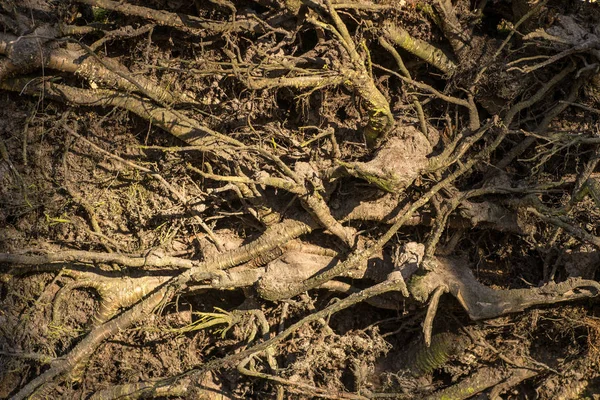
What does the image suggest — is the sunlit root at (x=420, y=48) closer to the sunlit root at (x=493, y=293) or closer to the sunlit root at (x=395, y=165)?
the sunlit root at (x=395, y=165)

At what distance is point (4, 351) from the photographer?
3.82 m

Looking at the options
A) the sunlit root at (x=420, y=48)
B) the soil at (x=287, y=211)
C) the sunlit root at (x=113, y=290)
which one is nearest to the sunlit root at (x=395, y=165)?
the soil at (x=287, y=211)

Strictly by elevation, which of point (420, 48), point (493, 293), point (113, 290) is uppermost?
point (420, 48)

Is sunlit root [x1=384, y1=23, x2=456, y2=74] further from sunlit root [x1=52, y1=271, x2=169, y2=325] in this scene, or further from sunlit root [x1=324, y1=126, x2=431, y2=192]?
sunlit root [x1=52, y1=271, x2=169, y2=325]

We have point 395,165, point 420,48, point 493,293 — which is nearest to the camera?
point 395,165

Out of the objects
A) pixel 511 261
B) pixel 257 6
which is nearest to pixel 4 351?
pixel 257 6

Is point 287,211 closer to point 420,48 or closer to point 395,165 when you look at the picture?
point 395,165

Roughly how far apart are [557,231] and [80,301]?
2948 millimetres

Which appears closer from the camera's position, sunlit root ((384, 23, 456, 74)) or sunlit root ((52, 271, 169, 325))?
sunlit root ((384, 23, 456, 74))

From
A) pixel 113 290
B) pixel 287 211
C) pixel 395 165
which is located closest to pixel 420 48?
pixel 395 165

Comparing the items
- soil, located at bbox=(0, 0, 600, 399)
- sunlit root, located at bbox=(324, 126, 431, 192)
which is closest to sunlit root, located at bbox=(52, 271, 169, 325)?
soil, located at bbox=(0, 0, 600, 399)

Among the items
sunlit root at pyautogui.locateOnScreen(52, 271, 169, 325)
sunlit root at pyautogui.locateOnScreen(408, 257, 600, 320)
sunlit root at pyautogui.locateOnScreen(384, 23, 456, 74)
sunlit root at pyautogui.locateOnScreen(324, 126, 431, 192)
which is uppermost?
sunlit root at pyautogui.locateOnScreen(384, 23, 456, 74)

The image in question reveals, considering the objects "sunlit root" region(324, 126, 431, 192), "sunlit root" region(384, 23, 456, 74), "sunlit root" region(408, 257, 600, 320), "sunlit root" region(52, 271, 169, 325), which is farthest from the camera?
"sunlit root" region(52, 271, 169, 325)

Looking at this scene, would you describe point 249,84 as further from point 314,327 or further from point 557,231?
point 557,231
